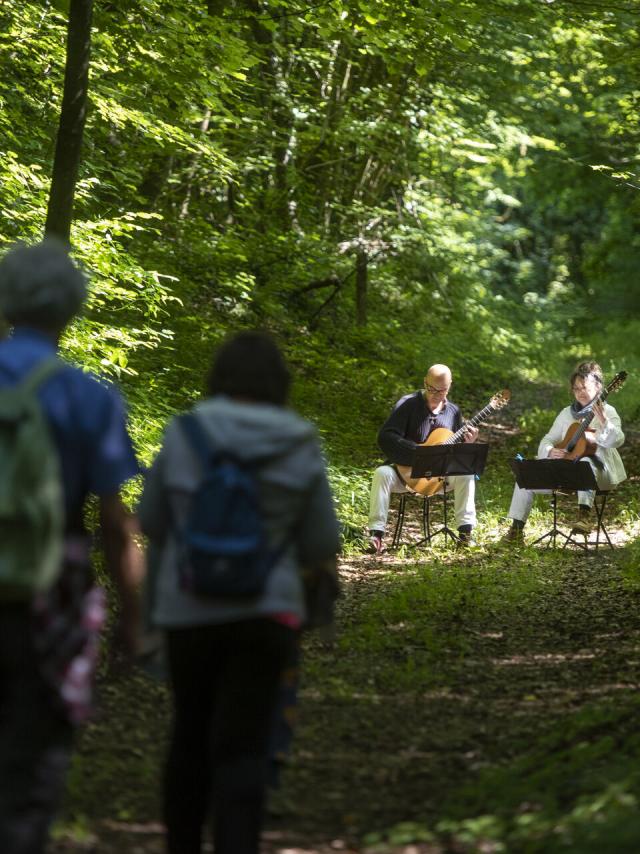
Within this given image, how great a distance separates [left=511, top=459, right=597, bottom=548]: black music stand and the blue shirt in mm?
7811

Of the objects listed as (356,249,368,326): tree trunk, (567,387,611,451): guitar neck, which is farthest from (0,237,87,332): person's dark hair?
(356,249,368,326): tree trunk

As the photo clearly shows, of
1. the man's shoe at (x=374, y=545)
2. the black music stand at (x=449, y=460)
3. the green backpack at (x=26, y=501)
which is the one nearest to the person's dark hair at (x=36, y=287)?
the green backpack at (x=26, y=501)

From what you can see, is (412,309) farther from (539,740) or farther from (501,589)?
(539,740)

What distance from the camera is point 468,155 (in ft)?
56.4

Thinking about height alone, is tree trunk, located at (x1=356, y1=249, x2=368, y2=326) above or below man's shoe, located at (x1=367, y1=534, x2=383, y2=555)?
above

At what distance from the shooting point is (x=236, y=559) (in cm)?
309

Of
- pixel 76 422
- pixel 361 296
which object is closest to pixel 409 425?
pixel 361 296

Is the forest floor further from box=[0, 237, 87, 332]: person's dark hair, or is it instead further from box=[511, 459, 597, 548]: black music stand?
box=[0, 237, 87, 332]: person's dark hair

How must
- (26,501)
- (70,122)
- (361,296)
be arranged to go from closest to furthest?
(26,501) < (70,122) < (361,296)

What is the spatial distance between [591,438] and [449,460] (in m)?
1.45

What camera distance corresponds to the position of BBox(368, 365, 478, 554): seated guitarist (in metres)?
11.0

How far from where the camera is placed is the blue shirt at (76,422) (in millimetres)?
3018

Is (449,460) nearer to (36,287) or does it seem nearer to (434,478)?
(434,478)

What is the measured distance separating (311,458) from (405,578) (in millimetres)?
6610
